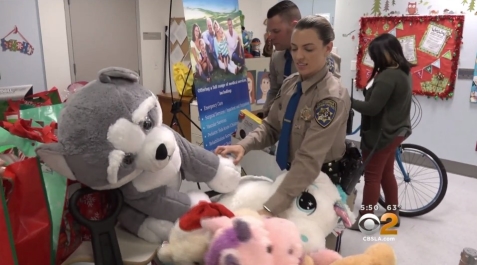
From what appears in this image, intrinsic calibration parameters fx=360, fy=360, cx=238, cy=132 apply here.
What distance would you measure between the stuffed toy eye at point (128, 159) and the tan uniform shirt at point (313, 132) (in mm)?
444

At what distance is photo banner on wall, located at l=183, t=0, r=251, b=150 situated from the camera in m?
2.13

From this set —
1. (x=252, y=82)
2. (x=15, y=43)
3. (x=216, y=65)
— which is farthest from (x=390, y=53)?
(x=15, y=43)

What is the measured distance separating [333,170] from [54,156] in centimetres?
96

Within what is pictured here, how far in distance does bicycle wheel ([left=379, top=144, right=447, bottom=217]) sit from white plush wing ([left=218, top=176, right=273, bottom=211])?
6.20ft

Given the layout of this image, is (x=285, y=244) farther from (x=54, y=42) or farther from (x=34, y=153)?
(x=54, y=42)

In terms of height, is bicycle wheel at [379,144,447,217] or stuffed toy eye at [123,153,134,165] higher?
stuffed toy eye at [123,153,134,165]

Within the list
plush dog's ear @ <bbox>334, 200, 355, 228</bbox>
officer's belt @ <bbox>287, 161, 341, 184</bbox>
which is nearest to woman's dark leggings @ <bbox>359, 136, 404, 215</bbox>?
officer's belt @ <bbox>287, 161, 341, 184</bbox>

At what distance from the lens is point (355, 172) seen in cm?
144

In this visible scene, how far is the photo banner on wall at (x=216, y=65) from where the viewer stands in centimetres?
213

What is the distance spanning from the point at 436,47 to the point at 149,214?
3.49 meters

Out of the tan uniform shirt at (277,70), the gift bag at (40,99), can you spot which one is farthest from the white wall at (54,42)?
the tan uniform shirt at (277,70)

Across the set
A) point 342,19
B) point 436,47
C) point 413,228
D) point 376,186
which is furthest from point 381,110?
point 342,19

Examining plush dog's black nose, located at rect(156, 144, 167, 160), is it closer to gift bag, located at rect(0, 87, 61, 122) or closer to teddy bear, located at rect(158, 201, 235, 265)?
teddy bear, located at rect(158, 201, 235, 265)

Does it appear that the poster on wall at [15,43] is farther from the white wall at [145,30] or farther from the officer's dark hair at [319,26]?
the officer's dark hair at [319,26]
